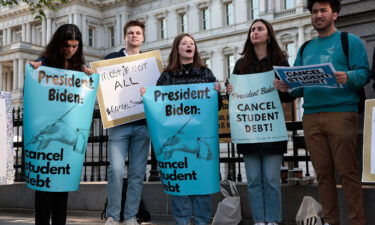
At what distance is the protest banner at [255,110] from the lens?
4.18 metres

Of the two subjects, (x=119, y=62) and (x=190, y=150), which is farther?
(x=119, y=62)

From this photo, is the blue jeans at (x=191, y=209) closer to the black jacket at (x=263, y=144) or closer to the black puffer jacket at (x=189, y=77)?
the black jacket at (x=263, y=144)

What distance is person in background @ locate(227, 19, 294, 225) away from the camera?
13.3 feet

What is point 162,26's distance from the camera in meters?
44.5

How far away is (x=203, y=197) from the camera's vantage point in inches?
165

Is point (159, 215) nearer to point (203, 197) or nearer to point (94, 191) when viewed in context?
point (94, 191)

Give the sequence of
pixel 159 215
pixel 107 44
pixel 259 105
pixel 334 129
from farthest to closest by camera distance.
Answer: pixel 107 44
pixel 159 215
pixel 259 105
pixel 334 129

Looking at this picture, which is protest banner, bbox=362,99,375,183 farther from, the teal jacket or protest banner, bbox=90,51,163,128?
protest banner, bbox=90,51,163,128

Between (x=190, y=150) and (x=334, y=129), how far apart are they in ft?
4.03

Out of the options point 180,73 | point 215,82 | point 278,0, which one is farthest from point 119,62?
point 278,0

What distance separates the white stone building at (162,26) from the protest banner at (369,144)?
31188 millimetres

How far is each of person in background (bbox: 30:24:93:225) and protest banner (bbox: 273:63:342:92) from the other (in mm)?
1672

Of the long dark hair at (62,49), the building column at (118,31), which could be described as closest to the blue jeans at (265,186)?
the long dark hair at (62,49)

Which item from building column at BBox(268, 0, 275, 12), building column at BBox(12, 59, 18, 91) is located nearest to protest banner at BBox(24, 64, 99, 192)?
building column at BBox(268, 0, 275, 12)
